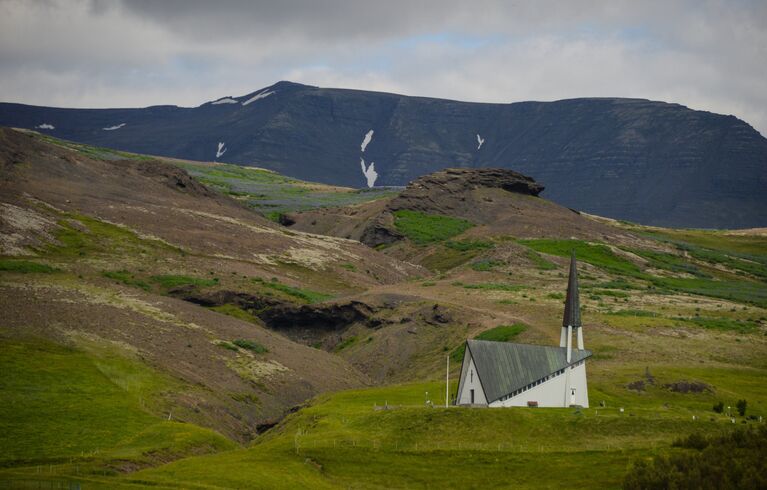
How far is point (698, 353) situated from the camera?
9550 centimetres

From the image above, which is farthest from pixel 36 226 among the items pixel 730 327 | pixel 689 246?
pixel 689 246

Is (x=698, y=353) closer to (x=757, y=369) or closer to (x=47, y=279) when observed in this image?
(x=757, y=369)

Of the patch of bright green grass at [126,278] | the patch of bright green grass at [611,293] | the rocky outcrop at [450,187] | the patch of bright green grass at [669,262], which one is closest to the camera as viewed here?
the patch of bright green grass at [126,278]

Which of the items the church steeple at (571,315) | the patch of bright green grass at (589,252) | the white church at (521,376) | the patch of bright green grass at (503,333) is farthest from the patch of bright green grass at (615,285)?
the white church at (521,376)

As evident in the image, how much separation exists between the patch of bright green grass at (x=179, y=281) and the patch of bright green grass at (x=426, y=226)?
5854 centimetres

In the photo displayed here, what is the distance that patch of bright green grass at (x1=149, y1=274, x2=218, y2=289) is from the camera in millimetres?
118625

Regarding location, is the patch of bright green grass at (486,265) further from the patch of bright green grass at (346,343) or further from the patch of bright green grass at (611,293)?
the patch of bright green grass at (346,343)

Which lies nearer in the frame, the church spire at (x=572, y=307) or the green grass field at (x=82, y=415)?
the green grass field at (x=82, y=415)

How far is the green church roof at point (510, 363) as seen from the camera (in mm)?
75375

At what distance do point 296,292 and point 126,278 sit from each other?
66.9ft

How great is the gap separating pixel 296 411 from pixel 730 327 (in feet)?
157

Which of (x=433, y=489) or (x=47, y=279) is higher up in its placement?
(x=47, y=279)

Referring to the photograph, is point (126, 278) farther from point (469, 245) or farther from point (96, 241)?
point (469, 245)

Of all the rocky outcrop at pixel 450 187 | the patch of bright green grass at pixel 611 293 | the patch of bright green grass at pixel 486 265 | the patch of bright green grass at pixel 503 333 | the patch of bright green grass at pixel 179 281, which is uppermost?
the rocky outcrop at pixel 450 187
